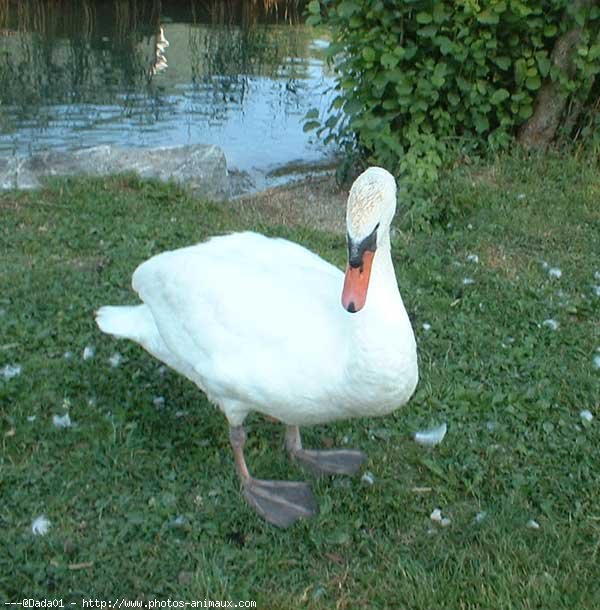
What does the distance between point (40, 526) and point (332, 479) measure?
1159 mm

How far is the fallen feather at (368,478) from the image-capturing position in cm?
341

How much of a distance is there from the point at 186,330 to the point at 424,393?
126 cm

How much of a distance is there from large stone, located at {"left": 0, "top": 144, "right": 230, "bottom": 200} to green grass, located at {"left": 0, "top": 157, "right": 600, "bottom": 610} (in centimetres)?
152

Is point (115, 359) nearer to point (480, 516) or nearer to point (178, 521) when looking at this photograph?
point (178, 521)

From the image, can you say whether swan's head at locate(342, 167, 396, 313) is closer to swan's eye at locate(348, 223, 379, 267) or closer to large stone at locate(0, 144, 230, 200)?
swan's eye at locate(348, 223, 379, 267)

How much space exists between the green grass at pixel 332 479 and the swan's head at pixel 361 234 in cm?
98

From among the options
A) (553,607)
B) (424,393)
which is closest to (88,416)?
(424,393)

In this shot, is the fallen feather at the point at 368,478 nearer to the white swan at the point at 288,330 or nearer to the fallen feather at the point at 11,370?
the white swan at the point at 288,330

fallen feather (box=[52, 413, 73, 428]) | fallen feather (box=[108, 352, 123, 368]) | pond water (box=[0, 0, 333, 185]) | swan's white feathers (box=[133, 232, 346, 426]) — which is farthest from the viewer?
pond water (box=[0, 0, 333, 185])

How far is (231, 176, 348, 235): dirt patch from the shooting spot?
6.29 meters

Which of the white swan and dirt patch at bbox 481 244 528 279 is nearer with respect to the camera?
the white swan

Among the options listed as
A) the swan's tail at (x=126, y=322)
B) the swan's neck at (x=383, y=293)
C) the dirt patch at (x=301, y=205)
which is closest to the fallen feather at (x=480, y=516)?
the swan's neck at (x=383, y=293)

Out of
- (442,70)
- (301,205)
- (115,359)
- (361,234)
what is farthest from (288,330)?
(442,70)

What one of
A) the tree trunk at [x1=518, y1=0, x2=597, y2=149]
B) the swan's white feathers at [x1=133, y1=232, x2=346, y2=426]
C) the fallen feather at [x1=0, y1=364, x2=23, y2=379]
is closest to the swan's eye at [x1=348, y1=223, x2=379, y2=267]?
the swan's white feathers at [x1=133, y1=232, x2=346, y2=426]
